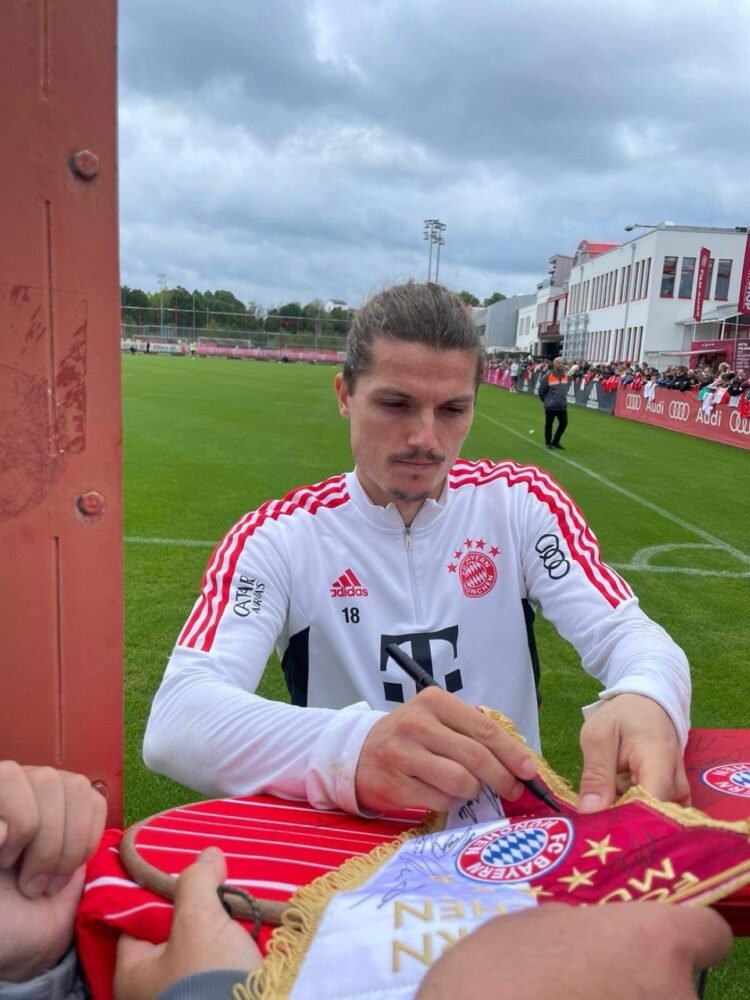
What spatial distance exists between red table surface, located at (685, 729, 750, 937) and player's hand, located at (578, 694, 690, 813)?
0.13 feet

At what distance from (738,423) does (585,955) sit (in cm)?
1788

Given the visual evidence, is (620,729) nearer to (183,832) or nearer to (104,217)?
(183,832)

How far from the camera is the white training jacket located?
1.75 meters

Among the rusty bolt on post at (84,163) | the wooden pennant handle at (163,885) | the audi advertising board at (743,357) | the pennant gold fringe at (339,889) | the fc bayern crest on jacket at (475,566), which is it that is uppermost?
the audi advertising board at (743,357)

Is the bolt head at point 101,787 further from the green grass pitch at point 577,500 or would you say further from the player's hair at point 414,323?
the green grass pitch at point 577,500

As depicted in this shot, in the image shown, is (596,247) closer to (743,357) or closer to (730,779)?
(743,357)

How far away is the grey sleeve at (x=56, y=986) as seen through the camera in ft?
3.10

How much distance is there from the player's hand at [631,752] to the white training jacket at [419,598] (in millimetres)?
167

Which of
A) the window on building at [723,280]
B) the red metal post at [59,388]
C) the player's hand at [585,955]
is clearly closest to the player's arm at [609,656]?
the player's hand at [585,955]

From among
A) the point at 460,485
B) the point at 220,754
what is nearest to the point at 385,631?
the point at 460,485

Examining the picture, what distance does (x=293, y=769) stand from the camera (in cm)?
129

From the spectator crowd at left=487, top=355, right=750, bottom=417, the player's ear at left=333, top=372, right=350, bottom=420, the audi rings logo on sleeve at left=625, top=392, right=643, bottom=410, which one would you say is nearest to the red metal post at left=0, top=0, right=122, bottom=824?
the player's ear at left=333, top=372, right=350, bottom=420

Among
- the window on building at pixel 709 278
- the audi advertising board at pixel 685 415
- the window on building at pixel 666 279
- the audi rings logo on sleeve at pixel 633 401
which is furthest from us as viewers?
the window on building at pixel 666 279

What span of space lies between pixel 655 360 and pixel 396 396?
43693 mm
